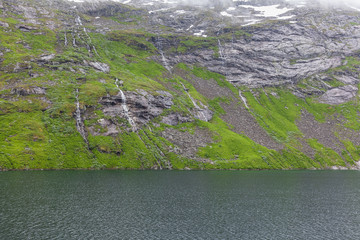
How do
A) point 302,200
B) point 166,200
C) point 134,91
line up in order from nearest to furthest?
point 166,200 → point 302,200 → point 134,91

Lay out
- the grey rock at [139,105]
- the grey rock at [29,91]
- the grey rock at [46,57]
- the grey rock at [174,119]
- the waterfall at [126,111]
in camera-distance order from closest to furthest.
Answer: the grey rock at [29,91] → the waterfall at [126,111] → the grey rock at [139,105] → the grey rock at [174,119] → the grey rock at [46,57]

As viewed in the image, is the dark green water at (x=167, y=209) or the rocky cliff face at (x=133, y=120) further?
the rocky cliff face at (x=133, y=120)

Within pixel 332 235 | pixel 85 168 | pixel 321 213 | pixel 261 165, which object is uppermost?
pixel 332 235

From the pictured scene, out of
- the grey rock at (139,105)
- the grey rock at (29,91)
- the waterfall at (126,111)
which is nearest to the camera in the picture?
the grey rock at (29,91)

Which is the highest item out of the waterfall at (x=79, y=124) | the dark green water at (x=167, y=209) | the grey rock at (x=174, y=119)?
the dark green water at (x=167, y=209)

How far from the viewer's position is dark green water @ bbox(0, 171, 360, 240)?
129ft

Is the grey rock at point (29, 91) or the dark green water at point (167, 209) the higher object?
the dark green water at point (167, 209)

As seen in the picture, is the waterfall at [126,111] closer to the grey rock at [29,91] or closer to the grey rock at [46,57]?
the grey rock at [29,91]

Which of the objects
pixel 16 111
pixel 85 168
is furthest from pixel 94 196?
pixel 16 111

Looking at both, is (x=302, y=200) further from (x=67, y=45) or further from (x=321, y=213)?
(x=67, y=45)

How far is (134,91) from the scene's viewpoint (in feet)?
488

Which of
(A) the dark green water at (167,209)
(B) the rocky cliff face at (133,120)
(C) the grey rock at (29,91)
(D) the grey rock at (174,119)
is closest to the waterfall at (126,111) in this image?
(B) the rocky cliff face at (133,120)

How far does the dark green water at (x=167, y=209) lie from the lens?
1543 inches

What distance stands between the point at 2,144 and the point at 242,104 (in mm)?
148738
